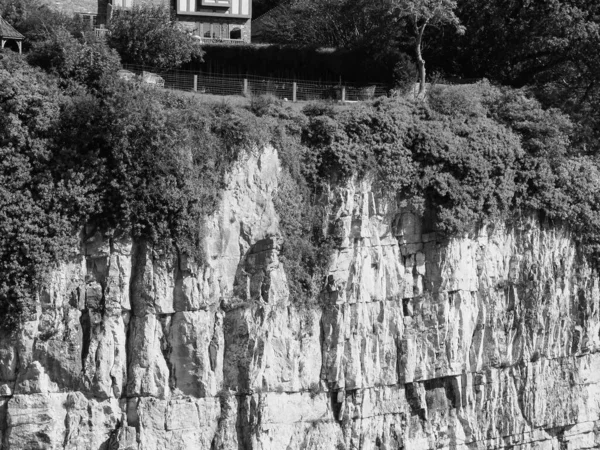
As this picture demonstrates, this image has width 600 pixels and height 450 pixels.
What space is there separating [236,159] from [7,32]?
248 inches

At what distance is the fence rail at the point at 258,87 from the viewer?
103 ft

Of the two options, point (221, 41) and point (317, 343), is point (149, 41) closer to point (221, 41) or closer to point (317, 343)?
point (221, 41)

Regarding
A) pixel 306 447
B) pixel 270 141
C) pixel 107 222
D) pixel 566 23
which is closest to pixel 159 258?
pixel 107 222

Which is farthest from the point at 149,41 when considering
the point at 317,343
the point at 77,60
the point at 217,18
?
the point at 317,343

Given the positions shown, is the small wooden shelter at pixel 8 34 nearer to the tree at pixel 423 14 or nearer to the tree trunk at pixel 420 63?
the tree at pixel 423 14

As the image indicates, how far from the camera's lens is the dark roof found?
1141 inches

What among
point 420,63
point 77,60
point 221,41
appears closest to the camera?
point 77,60

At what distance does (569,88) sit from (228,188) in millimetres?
11172

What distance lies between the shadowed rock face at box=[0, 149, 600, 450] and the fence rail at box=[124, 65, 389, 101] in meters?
3.56

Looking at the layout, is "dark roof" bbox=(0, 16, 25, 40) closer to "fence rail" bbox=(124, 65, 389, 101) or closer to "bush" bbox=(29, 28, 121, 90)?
"bush" bbox=(29, 28, 121, 90)

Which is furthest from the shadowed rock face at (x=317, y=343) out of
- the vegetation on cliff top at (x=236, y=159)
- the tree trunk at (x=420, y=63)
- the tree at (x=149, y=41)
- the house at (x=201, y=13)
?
the house at (x=201, y=13)

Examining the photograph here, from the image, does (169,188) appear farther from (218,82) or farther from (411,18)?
(411,18)

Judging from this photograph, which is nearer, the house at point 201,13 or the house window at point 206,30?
the house at point 201,13

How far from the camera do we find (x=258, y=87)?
31859 millimetres
